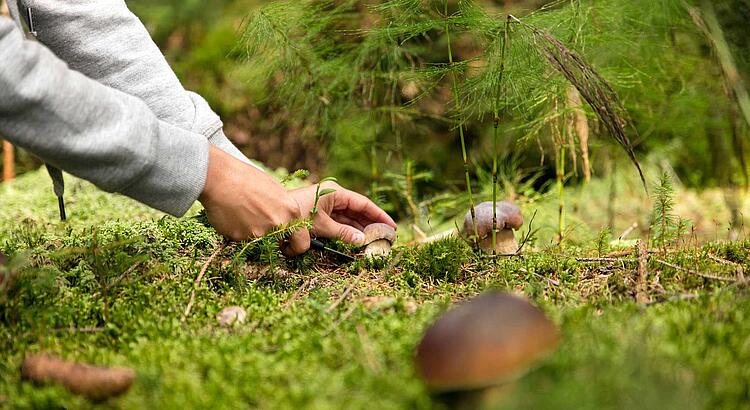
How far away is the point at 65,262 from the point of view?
89.4 inches

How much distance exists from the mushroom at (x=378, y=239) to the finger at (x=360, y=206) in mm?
82

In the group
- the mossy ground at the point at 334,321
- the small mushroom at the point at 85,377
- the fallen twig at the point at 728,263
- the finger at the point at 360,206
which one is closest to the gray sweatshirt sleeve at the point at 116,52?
the mossy ground at the point at 334,321

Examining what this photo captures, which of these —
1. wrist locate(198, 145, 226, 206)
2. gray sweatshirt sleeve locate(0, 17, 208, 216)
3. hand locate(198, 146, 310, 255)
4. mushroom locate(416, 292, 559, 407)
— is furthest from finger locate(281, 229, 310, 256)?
mushroom locate(416, 292, 559, 407)

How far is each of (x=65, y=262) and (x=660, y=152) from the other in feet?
14.2

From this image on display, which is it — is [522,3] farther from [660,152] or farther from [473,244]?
[473,244]

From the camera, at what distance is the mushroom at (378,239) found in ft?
8.05

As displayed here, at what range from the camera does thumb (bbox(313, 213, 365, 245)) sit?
2.40 meters

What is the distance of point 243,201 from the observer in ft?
6.89

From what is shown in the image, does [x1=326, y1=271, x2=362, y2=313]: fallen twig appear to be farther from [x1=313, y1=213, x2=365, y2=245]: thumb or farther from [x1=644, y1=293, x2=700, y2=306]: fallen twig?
[x1=644, y1=293, x2=700, y2=306]: fallen twig

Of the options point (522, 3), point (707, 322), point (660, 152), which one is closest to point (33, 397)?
point (707, 322)

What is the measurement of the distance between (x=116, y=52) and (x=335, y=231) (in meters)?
1.06

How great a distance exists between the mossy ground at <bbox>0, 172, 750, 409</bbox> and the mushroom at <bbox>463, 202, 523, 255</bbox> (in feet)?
0.46

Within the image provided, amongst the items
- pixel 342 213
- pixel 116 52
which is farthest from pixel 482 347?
pixel 116 52

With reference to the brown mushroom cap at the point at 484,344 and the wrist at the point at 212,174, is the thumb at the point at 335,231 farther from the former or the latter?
the brown mushroom cap at the point at 484,344
